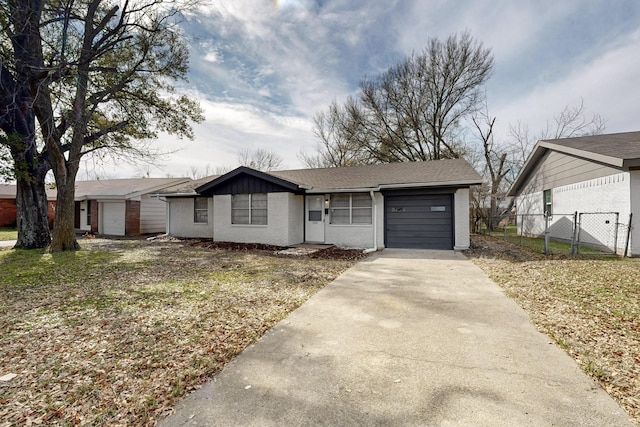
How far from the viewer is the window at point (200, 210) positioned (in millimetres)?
14164

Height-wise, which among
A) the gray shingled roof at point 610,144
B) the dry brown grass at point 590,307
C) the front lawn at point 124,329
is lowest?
the front lawn at point 124,329

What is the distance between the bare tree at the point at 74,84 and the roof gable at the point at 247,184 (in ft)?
13.0

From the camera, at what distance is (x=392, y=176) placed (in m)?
11.5

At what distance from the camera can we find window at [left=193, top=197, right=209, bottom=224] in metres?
14.2

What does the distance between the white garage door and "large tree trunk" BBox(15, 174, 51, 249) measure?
530 centimetres

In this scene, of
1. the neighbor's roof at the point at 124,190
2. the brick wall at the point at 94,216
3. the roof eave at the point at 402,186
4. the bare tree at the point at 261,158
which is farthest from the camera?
the bare tree at the point at 261,158

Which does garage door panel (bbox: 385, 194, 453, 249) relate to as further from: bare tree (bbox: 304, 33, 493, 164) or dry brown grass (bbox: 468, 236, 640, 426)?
bare tree (bbox: 304, 33, 493, 164)

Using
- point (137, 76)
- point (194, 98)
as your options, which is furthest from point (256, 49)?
point (137, 76)

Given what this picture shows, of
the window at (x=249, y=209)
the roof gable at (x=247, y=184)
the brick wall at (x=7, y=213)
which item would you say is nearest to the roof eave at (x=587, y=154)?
the roof gable at (x=247, y=184)

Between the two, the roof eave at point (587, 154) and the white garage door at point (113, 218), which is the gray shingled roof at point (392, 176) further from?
the white garage door at point (113, 218)

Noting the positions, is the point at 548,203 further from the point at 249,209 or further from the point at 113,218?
the point at 113,218

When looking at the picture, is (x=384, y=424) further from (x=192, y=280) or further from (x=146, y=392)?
(x=192, y=280)

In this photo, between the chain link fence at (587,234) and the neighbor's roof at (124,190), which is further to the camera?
the neighbor's roof at (124,190)

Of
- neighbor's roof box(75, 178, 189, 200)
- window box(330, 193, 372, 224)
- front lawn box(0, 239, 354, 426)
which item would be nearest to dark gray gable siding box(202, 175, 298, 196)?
window box(330, 193, 372, 224)
